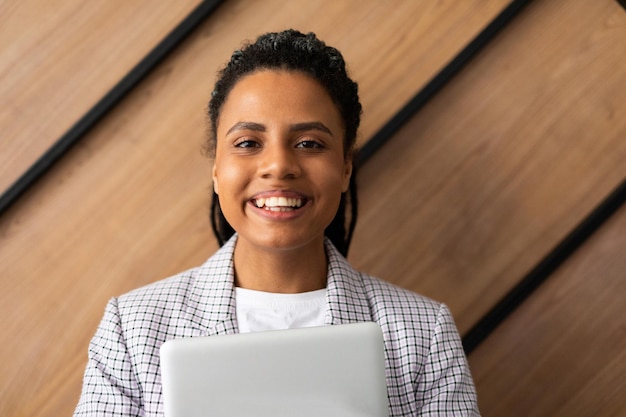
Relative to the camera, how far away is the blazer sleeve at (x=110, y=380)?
98 centimetres

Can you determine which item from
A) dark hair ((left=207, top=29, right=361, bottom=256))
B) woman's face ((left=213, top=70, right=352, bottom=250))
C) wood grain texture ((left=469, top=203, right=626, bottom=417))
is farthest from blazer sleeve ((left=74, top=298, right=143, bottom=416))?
wood grain texture ((left=469, top=203, right=626, bottom=417))

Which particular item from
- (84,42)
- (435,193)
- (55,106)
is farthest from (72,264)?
(435,193)

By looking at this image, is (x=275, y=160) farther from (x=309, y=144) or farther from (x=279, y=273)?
(x=279, y=273)

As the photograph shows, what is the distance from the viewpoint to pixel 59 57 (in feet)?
4.24

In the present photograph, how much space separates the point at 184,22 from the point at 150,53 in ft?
0.28

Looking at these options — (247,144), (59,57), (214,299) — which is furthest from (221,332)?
(59,57)

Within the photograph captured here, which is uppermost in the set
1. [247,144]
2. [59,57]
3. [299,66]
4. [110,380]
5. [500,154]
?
[500,154]

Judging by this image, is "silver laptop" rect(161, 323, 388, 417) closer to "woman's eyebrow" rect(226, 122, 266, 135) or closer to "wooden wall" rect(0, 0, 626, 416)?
"woman's eyebrow" rect(226, 122, 266, 135)

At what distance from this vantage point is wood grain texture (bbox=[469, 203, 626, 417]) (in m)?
1.36

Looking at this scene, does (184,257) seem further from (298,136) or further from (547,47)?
(547,47)

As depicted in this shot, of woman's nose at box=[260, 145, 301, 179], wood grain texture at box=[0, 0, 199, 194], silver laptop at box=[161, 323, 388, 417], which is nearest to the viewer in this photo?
silver laptop at box=[161, 323, 388, 417]

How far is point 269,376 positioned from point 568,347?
34.9 inches

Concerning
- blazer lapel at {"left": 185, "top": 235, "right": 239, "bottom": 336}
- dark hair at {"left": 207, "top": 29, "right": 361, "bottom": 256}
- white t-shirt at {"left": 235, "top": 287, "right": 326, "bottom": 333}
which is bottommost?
Answer: blazer lapel at {"left": 185, "top": 235, "right": 239, "bottom": 336}

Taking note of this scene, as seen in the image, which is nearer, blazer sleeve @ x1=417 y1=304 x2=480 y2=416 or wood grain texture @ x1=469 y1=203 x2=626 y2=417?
blazer sleeve @ x1=417 y1=304 x2=480 y2=416
